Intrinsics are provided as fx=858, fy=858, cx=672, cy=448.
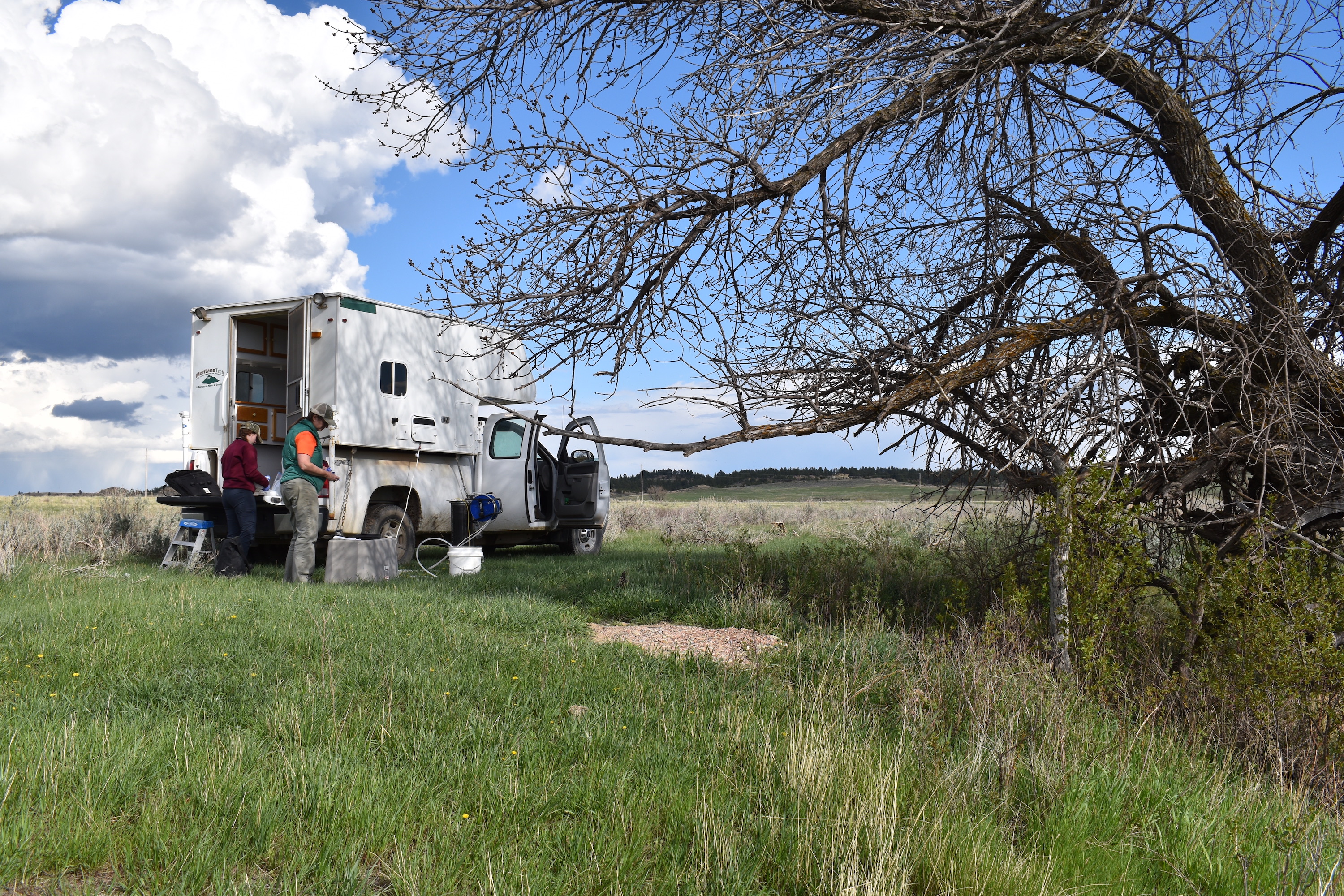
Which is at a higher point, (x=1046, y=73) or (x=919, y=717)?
(x=1046, y=73)

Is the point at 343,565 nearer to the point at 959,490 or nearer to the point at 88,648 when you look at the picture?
the point at 88,648

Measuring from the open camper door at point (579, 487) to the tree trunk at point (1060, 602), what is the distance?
8.72 meters

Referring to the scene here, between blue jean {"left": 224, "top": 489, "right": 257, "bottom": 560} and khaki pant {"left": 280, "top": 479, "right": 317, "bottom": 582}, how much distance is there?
0.55 meters

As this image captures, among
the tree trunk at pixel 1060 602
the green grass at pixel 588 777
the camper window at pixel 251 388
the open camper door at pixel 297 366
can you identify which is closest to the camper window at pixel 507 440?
the open camper door at pixel 297 366

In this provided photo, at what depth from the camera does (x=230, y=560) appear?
1005cm

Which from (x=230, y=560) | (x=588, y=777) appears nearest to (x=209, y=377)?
(x=230, y=560)

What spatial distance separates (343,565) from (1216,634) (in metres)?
8.31

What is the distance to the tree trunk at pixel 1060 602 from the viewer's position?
5.56 m

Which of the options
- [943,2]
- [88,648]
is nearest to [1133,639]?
[943,2]

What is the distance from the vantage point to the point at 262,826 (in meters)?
2.94

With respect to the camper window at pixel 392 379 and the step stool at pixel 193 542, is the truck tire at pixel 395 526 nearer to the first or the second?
the camper window at pixel 392 379

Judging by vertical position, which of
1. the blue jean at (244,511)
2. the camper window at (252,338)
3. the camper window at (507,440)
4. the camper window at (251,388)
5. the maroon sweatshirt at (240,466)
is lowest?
the blue jean at (244,511)

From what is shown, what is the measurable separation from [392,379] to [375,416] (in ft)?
1.88

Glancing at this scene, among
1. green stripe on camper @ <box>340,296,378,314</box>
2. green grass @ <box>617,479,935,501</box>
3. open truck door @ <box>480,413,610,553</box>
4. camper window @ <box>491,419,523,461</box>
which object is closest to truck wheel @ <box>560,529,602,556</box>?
open truck door @ <box>480,413,610,553</box>
